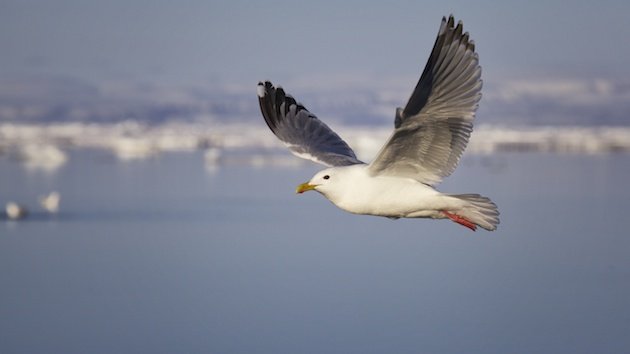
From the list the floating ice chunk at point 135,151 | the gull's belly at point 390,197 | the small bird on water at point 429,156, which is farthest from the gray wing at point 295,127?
the floating ice chunk at point 135,151

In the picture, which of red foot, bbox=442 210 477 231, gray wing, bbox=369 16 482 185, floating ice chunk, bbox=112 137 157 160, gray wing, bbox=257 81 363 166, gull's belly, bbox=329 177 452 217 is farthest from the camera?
floating ice chunk, bbox=112 137 157 160

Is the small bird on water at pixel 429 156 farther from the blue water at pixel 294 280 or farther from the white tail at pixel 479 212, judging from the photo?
the blue water at pixel 294 280

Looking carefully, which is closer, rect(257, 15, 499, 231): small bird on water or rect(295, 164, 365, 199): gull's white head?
rect(257, 15, 499, 231): small bird on water

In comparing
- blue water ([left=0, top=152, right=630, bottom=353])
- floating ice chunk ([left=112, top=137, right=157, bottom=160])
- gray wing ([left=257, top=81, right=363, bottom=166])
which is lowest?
blue water ([left=0, top=152, right=630, bottom=353])

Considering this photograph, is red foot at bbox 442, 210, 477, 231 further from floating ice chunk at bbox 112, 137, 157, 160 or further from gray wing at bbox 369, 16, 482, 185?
floating ice chunk at bbox 112, 137, 157, 160

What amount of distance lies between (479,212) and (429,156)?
0.50m

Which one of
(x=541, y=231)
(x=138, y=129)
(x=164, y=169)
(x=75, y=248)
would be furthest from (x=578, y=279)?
(x=138, y=129)

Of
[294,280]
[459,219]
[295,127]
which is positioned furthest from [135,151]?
[459,219]

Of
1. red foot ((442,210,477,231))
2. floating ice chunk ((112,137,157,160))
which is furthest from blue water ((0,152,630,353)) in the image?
floating ice chunk ((112,137,157,160))

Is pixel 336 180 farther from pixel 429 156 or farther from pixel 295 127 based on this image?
pixel 295 127

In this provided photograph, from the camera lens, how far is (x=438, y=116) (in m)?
7.00

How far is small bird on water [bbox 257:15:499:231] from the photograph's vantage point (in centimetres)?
679

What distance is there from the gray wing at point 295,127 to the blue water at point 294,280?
1.44m

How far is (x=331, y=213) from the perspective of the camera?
57.5ft
